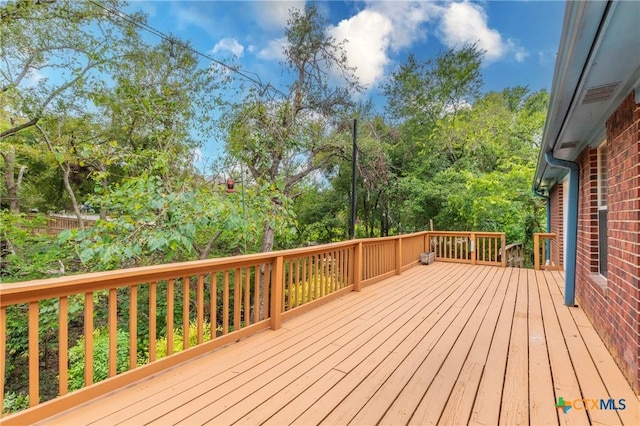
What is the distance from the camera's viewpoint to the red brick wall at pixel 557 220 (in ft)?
20.3

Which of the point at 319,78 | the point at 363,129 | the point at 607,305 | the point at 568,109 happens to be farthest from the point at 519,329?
the point at 363,129

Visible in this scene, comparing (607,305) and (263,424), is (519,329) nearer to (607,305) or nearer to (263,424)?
(607,305)

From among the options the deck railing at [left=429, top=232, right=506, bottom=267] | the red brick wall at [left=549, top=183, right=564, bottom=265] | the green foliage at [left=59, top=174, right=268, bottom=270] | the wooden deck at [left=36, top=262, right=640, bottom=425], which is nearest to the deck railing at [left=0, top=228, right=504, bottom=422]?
the wooden deck at [left=36, top=262, right=640, bottom=425]

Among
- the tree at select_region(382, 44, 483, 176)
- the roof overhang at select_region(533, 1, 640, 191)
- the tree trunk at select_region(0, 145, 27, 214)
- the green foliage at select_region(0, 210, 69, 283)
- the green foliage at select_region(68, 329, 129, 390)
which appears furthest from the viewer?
the tree at select_region(382, 44, 483, 176)

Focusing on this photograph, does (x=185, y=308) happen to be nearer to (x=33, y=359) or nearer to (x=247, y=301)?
(x=247, y=301)

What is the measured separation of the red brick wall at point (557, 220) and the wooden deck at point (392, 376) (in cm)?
331

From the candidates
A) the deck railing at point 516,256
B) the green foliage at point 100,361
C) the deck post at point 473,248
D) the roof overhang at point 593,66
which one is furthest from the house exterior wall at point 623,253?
the deck railing at point 516,256

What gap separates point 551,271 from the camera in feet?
20.9

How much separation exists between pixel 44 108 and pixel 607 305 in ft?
30.7

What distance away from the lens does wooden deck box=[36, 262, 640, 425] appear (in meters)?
1.69

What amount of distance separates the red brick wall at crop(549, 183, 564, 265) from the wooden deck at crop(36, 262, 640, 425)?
10.8 ft

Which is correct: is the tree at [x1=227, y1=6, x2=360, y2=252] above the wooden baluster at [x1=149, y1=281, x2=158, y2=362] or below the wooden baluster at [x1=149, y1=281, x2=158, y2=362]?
above

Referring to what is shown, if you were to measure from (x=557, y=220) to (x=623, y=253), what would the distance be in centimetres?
571

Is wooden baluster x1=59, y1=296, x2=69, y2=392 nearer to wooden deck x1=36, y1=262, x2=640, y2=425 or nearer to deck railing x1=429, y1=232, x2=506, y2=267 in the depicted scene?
wooden deck x1=36, y1=262, x2=640, y2=425
